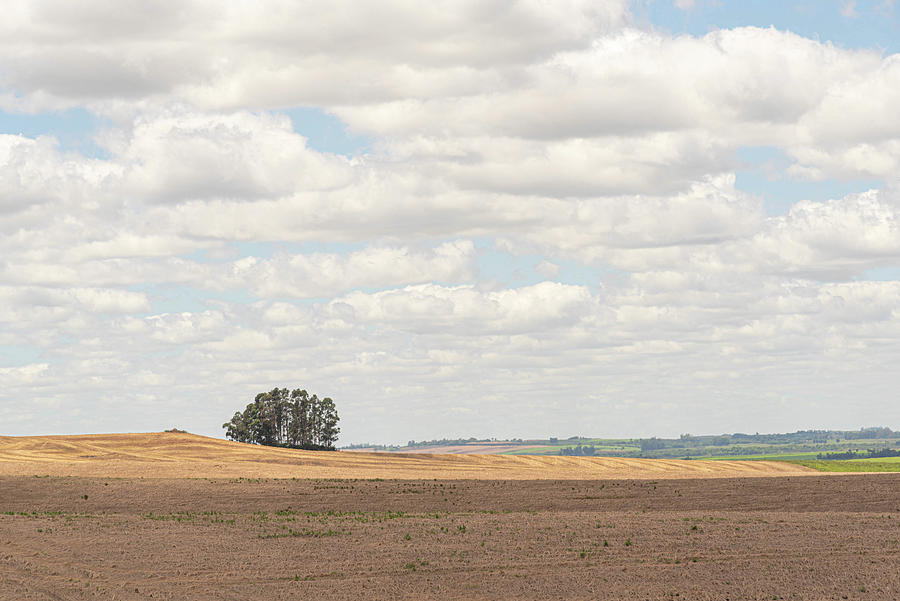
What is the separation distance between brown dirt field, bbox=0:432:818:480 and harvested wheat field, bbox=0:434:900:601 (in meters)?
0.88

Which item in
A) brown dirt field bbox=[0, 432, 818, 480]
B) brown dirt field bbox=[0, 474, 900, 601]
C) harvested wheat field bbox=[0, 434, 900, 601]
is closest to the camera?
brown dirt field bbox=[0, 474, 900, 601]

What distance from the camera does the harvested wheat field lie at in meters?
40.5

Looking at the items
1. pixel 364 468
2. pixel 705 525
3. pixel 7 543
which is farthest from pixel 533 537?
pixel 364 468

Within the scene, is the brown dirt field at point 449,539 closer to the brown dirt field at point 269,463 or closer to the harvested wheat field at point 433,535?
the harvested wheat field at point 433,535

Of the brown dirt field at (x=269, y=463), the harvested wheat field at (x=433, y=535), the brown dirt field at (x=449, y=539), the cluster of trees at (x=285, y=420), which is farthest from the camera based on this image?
the cluster of trees at (x=285, y=420)

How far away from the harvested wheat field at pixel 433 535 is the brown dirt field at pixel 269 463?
2.88ft

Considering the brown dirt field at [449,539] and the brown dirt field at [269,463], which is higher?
the brown dirt field at [269,463]

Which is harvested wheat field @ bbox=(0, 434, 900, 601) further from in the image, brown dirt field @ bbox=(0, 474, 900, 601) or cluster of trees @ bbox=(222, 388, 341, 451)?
cluster of trees @ bbox=(222, 388, 341, 451)

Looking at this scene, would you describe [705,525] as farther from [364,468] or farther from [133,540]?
[364,468]

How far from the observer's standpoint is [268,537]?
49.9 meters

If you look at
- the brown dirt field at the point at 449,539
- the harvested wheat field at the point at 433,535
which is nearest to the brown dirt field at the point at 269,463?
the harvested wheat field at the point at 433,535

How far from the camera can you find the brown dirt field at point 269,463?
244ft

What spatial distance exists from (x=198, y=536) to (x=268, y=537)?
129 inches

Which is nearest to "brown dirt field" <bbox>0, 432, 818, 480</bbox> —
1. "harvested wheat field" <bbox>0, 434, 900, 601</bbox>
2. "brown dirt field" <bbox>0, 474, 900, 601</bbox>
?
"harvested wheat field" <bbox>0, 434, 900, 601</bbox>
